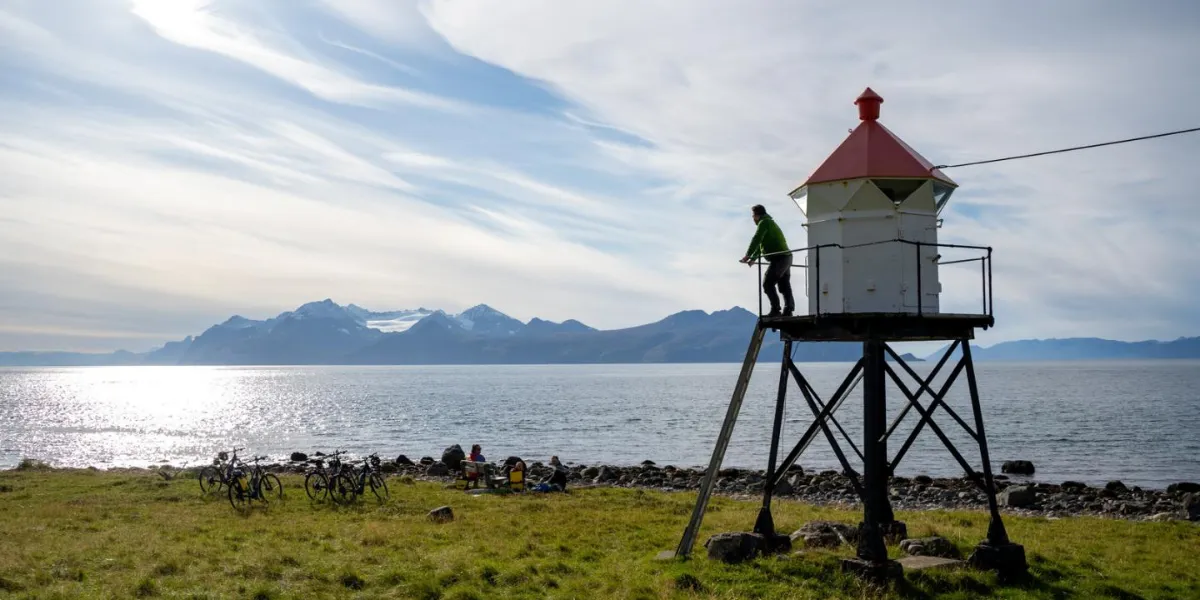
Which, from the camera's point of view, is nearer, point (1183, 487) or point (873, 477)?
point (873, 477)

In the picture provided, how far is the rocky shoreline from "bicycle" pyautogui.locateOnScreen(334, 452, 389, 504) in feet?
35.4

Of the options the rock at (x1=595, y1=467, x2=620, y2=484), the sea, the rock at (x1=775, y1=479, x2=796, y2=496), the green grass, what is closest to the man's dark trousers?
the green grass

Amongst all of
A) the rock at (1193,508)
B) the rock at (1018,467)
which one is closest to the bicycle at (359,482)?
the rock at (1193,508)

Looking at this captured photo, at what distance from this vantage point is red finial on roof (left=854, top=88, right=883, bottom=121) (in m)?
18.2

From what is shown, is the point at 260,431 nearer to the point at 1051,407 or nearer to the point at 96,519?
the point at 96,519

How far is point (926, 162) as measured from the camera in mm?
17719

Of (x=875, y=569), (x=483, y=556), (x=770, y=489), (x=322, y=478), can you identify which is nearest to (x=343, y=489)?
(x=322, y=478)

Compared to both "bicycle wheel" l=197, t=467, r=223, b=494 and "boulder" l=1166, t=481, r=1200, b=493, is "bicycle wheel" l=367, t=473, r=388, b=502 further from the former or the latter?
"boulder" l=1166, t=481, r=1200, b=493

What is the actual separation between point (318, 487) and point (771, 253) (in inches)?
699

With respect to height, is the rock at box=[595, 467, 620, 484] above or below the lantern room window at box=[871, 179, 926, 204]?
below

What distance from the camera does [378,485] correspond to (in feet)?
96.8

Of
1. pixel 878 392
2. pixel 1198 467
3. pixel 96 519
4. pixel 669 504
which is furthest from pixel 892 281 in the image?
pixel 1198 467

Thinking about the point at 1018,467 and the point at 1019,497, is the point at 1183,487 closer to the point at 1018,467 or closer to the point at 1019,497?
the point at 1018,467

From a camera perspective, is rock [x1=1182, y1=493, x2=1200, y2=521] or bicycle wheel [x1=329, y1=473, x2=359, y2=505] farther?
rock [x1=1182, y1=493, x2=1200, y2=521]
